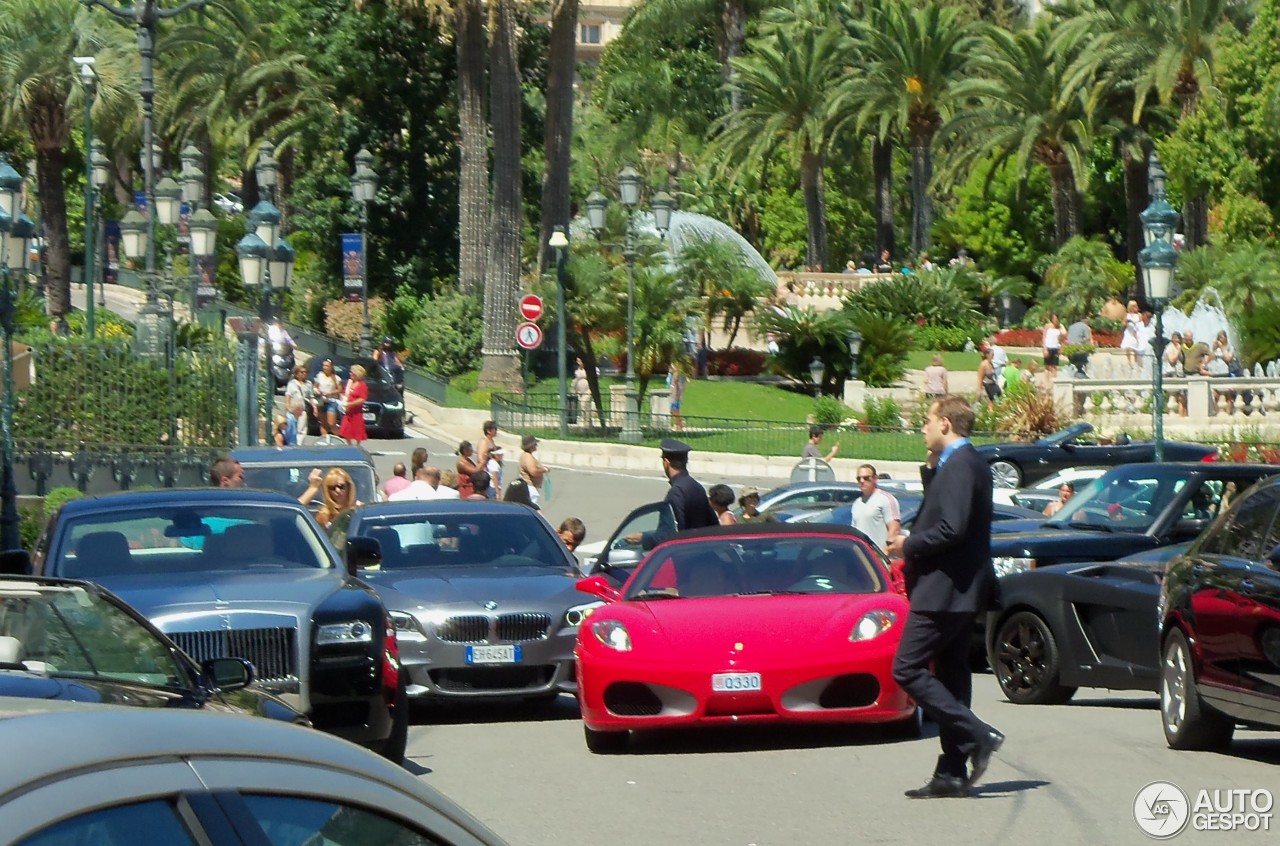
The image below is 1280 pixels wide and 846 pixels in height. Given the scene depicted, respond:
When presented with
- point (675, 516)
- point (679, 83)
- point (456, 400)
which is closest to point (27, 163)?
point (679, 83)

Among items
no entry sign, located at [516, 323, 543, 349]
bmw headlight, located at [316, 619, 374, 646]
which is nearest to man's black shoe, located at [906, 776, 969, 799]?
bmw headlight, located at [316, 619, 374, 646]

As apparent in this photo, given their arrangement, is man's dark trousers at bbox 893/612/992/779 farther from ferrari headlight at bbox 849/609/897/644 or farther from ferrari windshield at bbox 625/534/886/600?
ferrari windshield at bbox 625/534/886/600

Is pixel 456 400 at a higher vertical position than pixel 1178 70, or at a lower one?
lower

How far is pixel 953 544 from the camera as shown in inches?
362

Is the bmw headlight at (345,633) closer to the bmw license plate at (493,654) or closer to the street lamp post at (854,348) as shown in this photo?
the bmw license plate at (493,654)

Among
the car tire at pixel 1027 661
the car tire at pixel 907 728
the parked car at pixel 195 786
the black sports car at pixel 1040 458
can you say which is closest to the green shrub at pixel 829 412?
the black sports car at pixel 1040 458

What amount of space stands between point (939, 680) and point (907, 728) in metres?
2.30

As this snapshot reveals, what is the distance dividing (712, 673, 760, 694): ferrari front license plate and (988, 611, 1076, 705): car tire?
2.57 m

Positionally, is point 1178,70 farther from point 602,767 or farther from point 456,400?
point 602,767

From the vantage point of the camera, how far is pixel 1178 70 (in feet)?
172

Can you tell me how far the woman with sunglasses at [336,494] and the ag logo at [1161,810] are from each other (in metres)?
9.23

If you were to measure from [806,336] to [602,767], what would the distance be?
4008 cm

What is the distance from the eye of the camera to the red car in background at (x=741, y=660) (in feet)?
36.4
